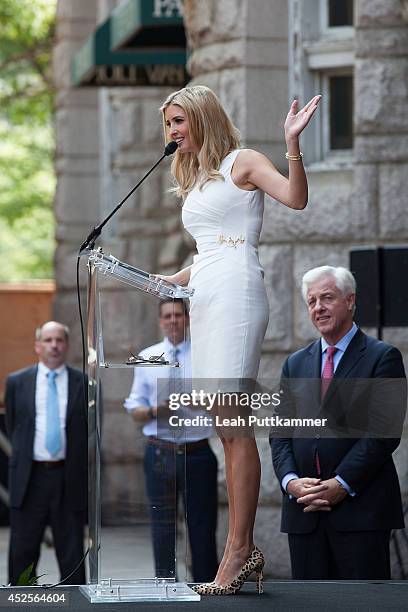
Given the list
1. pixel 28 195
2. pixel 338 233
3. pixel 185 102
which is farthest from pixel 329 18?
pixel 28 195

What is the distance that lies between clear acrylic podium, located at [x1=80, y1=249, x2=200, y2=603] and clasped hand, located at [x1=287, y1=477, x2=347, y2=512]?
99 centimetres

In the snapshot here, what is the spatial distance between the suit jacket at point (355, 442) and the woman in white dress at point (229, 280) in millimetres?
664

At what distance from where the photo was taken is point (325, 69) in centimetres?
1086

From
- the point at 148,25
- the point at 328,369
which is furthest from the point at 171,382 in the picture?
the point at 148,25

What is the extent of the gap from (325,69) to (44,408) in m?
3.07

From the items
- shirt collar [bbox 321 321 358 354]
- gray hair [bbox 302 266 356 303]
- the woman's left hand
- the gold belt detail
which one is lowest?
shirt collar [bbox 321 321 358 354]

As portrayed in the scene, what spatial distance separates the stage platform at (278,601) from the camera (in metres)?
5.74

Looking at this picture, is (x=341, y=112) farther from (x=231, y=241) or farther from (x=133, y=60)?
(x=231, y=241)

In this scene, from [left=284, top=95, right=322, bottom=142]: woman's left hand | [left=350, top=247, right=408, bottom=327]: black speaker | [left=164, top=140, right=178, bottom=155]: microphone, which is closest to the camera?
[left=284, top=95, right=322, bottom=142]: woman's left hand

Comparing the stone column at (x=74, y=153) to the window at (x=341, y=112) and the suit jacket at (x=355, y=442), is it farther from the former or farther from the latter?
the suit jacket at (x=355, y=442)

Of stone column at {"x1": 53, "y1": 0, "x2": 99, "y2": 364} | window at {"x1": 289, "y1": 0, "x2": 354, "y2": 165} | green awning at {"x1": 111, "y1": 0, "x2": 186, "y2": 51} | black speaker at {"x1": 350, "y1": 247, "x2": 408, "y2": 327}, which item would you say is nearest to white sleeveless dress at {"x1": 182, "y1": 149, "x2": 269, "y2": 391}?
black speaker at {"x1": 350, "y1": 247, "x2": 408, "y2": 327}

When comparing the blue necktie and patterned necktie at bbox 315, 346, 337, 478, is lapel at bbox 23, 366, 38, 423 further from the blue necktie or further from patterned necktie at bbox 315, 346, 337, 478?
patterned necktie at bbox 315, 346, 337, 478

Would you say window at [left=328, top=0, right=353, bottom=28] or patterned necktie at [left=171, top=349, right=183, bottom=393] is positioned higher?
window at [left=328, top=0, right=353, bottom=28]

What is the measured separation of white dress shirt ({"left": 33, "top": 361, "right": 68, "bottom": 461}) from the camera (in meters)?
10.8
